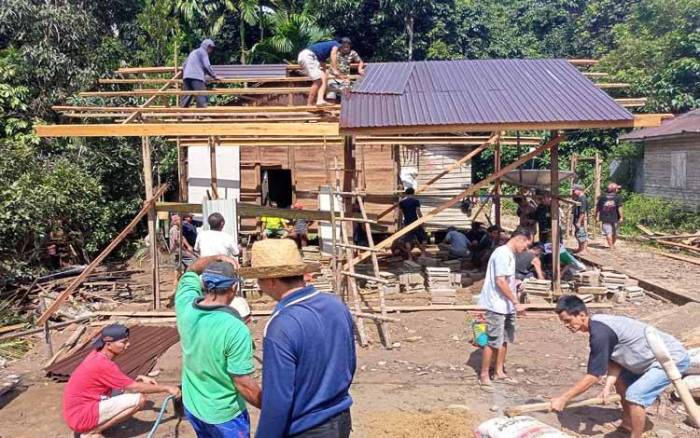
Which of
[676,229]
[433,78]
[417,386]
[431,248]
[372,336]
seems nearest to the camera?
[417,386]

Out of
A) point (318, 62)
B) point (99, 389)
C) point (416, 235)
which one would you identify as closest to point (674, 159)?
point (416, 235)

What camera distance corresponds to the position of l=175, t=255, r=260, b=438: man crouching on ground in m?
3.29

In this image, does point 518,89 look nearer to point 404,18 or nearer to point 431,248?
point 431,248

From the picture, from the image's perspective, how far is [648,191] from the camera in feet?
68.2

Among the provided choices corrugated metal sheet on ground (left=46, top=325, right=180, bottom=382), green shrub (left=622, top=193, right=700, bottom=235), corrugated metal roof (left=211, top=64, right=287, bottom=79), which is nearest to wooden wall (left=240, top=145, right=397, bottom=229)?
corrugated metal roof (left=211, top=64, right=287, bottom=79)

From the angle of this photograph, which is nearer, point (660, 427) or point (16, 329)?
point (660, 427)

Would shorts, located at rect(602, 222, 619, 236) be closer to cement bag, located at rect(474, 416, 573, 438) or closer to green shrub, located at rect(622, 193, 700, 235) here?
green shrub, located at rect(622, 193, 700, 235)

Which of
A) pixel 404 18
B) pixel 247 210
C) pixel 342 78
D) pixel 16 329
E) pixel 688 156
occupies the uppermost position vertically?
pixel 404 18

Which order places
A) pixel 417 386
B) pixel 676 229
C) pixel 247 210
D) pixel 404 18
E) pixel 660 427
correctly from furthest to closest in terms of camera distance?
1. pixel 404 18
2. pixel 676 229
3. pixel 247 210
4. pixel 417 386
5. pixel 660 427

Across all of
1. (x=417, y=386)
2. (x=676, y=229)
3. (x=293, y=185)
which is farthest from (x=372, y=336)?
(x=676, y=229)

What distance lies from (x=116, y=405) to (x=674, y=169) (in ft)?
62.2

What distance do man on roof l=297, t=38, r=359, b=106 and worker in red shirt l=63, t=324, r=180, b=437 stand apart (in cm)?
608

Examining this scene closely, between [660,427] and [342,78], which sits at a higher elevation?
[342,78]

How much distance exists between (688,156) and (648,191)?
295cm
